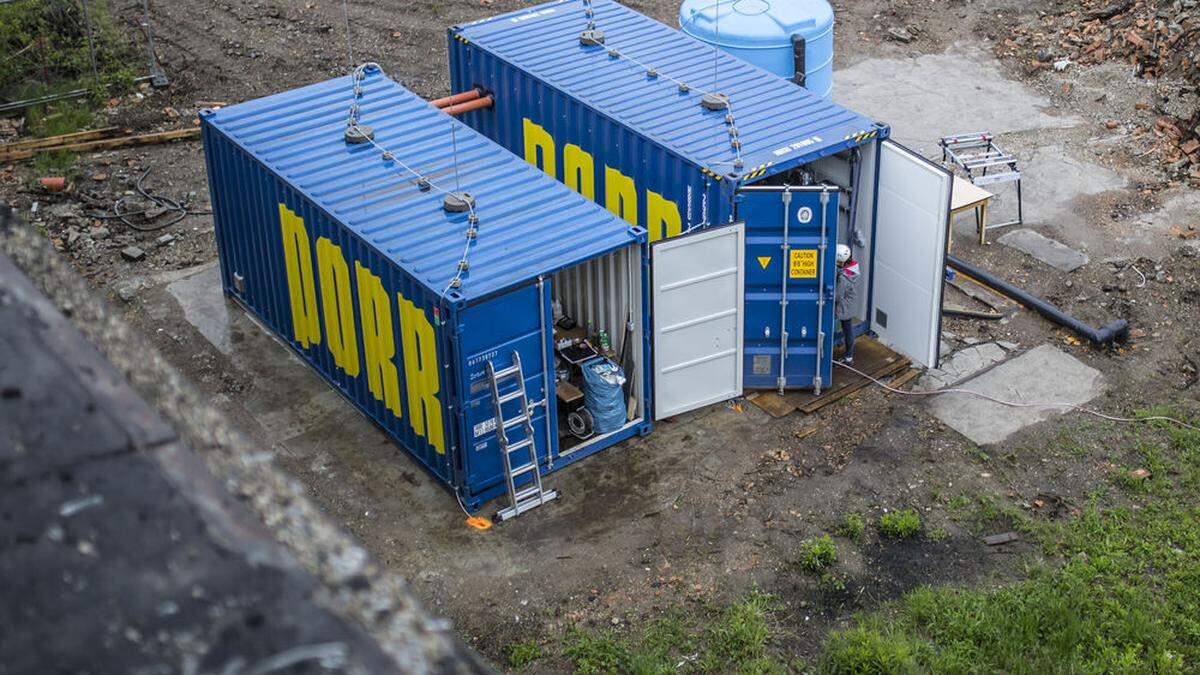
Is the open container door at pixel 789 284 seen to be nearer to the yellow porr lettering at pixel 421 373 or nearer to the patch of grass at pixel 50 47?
the yellow porr lettering at pixel 421 373

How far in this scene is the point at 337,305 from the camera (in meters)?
13.5

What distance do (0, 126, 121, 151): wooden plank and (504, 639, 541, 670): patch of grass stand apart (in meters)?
12.1

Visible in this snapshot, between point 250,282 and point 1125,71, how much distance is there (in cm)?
1426

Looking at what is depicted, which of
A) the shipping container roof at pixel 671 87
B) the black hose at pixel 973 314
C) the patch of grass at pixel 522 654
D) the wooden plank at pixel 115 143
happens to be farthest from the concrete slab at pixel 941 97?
the patch of grass at pixel 522 654

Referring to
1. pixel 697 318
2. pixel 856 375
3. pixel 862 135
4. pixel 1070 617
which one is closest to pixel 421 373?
pixel 697 318

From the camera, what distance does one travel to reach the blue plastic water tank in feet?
57.3

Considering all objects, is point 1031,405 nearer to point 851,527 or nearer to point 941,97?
point 851,527

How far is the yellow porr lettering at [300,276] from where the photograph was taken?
45.1 ft

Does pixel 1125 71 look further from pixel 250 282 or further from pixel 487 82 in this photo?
pixel 250 282

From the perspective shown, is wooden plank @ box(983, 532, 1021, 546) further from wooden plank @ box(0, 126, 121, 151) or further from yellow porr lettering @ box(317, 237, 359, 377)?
wooden plank @ box(0, 126, 121, 151)

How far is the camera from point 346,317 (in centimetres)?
1345

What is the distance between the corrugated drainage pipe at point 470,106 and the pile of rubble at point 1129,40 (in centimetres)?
988

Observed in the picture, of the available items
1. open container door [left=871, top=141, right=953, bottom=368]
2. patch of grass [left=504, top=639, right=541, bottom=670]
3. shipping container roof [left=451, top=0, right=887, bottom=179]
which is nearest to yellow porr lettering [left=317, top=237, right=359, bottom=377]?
shipping container roof [left=451, top=0, right=887, bottom=179]

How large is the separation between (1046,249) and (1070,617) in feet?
23.4
